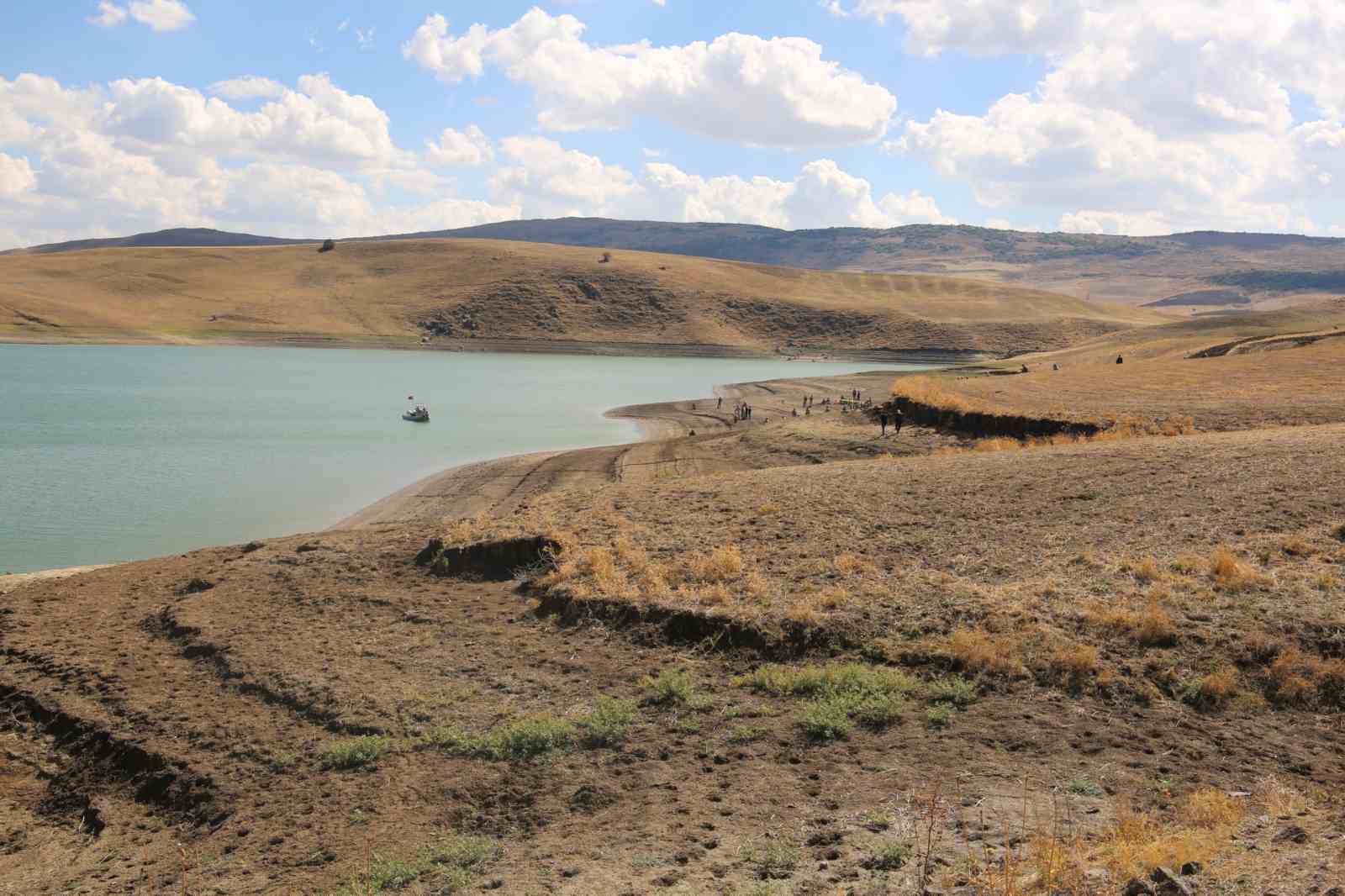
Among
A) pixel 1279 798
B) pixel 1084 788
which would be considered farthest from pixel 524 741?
pixel 1279 798

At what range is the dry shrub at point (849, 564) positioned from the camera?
A: 16.2m

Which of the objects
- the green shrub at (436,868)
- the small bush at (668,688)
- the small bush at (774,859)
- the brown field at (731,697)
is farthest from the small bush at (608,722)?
the small bush at (774,859)

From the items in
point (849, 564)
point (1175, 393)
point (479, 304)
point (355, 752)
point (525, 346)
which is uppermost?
point (479, 304)

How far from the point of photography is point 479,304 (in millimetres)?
138125

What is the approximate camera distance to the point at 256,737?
12.0m

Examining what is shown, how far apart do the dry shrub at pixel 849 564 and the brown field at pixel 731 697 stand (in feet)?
0.39

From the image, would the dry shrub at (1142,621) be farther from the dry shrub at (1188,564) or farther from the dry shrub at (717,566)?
the dry shrub at (717,566)

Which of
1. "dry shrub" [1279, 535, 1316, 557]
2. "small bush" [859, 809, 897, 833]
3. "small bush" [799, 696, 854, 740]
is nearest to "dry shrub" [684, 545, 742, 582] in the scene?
"small bush" [799, 696, 854, 740]

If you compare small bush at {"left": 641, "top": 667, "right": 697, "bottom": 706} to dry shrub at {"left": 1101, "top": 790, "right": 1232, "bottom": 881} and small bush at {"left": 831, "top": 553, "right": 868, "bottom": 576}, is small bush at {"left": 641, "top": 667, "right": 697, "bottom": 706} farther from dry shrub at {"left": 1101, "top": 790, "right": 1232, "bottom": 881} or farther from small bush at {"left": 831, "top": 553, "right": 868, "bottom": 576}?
dry shrub at {"left": 1101, "top": 790, "right": 1232, "bottom": 881}

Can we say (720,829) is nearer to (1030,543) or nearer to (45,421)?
(1030,543)

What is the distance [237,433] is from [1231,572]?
45.1 meters

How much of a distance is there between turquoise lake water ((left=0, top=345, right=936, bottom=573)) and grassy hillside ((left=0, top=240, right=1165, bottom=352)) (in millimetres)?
22678

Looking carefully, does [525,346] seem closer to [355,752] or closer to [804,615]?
[804,615]

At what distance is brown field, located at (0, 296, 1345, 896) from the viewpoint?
8562 millimetres
